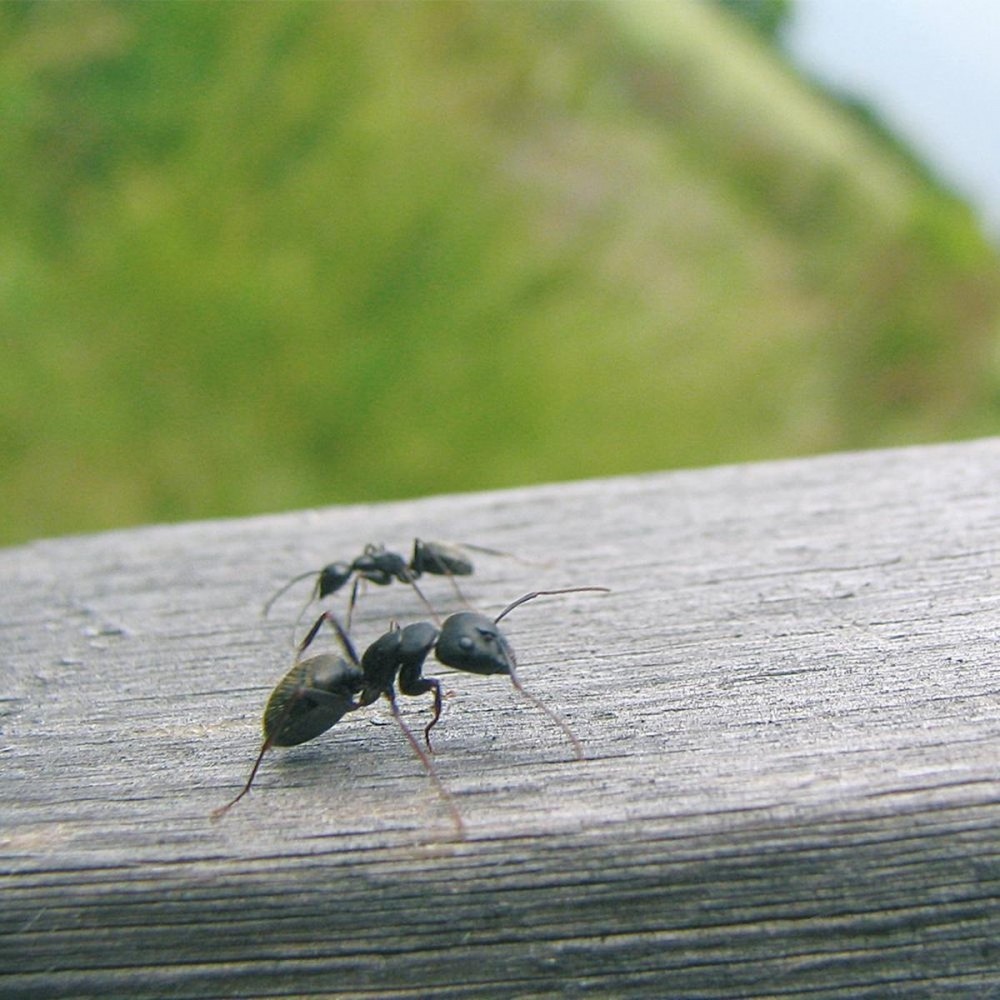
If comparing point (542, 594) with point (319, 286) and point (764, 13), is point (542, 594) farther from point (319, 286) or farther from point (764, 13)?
point (764, 13)

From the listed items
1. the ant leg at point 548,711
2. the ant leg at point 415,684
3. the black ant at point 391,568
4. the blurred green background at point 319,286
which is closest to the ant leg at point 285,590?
the black ant at point 391,568

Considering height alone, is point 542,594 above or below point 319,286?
below

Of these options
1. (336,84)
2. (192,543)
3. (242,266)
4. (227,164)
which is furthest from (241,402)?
(192,543)

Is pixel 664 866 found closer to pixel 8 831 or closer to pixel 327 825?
pixel 327 825

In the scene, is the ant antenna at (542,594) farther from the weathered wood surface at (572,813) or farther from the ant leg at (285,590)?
the ant leg at (285,590)

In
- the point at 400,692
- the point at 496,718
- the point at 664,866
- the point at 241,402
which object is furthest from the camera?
the point at 241,402

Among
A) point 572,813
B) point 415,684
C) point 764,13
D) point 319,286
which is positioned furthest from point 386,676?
point 764,13

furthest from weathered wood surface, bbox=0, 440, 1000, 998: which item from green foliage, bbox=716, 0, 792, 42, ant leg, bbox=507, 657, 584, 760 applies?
green foliage, bbox=716, 0, 792, 42
